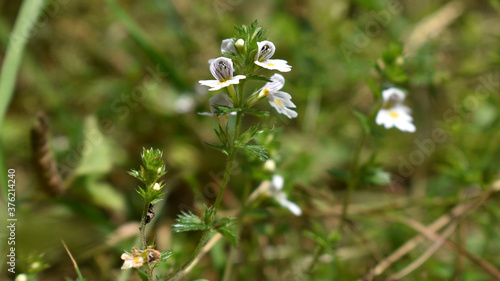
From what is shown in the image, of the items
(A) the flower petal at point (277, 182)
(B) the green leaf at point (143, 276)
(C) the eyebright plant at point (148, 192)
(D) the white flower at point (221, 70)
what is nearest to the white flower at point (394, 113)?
(A) the flower petal at point (277, 182)

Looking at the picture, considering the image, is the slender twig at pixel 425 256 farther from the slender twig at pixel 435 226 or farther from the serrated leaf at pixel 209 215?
the serrated leaf at pixel 209 215

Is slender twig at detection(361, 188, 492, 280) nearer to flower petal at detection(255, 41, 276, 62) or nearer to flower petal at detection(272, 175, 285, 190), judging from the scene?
flower petal at detection(272, 175, 285, 190)

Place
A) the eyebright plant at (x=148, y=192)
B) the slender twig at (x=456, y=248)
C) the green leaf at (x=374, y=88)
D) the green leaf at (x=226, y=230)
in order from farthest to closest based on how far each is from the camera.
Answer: the slender twig at (x=456, y=248), the green leaf at (x=374, y=88), the green leaf at (x=226, y=230), the eyebright plant at (x=148, y=192)

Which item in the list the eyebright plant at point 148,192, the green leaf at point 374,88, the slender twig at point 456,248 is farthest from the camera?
the slender twig at point 456,248

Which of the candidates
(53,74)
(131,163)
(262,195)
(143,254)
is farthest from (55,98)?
(143,254)

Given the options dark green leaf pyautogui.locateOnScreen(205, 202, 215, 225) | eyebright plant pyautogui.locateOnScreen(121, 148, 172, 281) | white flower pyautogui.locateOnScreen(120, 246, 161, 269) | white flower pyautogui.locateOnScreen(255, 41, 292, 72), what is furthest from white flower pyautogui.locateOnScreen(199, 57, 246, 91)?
white flower pyautogui.locateOnScreen(120, 246, 161, 269)
